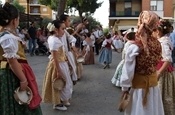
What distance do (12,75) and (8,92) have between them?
196 millimetres

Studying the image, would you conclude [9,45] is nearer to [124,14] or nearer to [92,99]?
[92,99]

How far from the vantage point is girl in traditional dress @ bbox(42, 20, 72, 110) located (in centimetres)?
648

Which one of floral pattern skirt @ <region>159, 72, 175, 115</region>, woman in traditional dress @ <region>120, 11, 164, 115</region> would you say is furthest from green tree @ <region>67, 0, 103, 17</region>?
woman in traditional dress @ <region>120, 11, 164, 115</region>

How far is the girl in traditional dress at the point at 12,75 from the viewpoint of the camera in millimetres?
4023

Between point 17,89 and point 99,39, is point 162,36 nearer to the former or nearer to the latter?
point 17,89

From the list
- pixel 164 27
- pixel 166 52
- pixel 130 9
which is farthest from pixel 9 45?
pixel 130 9

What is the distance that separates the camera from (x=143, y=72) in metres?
4.29

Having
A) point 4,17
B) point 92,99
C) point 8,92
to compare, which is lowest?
point 92,99

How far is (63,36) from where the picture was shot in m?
6.91

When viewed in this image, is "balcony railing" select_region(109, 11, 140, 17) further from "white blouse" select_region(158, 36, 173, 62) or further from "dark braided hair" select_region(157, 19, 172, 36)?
"white blouse" select_region(158, 36, 173, 62)

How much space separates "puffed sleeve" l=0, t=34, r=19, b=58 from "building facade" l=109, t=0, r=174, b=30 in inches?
2074

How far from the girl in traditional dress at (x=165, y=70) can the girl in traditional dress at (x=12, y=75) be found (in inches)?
68.8

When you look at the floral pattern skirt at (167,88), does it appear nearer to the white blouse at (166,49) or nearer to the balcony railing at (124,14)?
the white blouse at (166,49)

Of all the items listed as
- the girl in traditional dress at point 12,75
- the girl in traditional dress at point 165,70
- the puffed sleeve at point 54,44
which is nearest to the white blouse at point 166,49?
the girl in traditional dress at point 165,70
